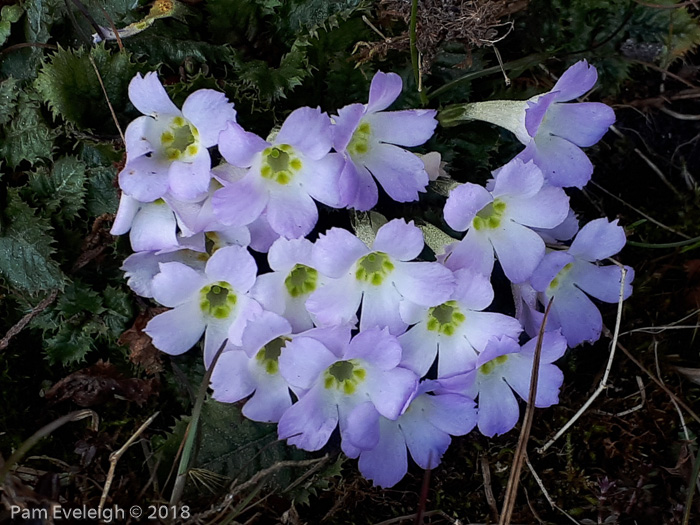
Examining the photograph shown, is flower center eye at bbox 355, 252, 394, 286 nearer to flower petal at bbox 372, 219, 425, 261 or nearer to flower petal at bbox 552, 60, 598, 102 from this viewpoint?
flower petal at bbox 372, 219, 425, 261

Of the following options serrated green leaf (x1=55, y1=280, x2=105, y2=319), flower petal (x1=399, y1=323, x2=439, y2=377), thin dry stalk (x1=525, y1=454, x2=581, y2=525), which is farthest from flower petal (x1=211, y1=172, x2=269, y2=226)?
thin dry stalk (x1=525, y1=454, x2=581, y2=525)

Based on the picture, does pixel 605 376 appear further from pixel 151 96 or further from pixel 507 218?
pixel 151 96

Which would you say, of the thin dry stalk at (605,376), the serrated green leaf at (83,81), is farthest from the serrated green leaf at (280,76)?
the thin dry stalk at (605,376)

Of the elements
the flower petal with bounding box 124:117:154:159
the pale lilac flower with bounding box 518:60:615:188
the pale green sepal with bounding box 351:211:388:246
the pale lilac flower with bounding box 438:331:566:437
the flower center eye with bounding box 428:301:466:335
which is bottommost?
Result: the pale lilac flower with bounding box 438:331:566:437

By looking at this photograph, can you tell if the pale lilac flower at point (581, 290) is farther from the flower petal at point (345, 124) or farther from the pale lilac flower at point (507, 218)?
the flower petal at point (345, 124)

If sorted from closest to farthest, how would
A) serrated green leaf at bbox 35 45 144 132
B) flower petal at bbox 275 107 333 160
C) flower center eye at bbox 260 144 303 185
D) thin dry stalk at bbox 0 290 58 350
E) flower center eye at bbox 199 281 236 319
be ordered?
flower petal at bbox 275 107 333 160 → flower center eye at bbox 260 144 303 185 → flower center eye at bbox 199 281 236 319 → serrated green leaf at bbox 35 45 144 132 → thin dry stalk at bbox 0 290 58 350
